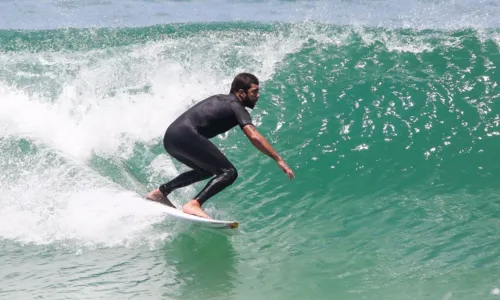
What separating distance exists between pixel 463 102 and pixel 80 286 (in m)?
7.20

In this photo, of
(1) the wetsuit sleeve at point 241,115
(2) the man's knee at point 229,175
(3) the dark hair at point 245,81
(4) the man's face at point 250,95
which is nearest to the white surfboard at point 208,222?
(2) the man's knee at point 229,175

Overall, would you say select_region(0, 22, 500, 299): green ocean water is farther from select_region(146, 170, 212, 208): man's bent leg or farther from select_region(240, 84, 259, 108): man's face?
select_region(240, 84, 259, 108): man's face

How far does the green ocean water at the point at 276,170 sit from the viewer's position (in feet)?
21.8

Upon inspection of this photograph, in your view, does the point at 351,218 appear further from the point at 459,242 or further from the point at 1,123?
the point at 1,123

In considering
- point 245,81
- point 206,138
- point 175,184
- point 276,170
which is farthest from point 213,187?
point 276,170

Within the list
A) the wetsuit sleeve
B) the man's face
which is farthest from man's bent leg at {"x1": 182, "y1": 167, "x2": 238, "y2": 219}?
the man's face

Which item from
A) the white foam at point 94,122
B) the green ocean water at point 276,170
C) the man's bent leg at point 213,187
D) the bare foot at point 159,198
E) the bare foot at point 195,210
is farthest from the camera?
the bare foot at point 159,198

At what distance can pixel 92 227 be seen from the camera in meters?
7.89

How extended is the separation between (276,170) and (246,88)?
287 centimetres

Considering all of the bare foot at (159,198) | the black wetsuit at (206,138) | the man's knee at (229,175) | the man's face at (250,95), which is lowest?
the bare foot at (159,198)

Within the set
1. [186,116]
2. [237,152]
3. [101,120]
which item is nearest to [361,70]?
[237,152]

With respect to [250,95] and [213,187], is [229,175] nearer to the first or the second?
[213,187]

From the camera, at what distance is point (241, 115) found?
7.33 meters

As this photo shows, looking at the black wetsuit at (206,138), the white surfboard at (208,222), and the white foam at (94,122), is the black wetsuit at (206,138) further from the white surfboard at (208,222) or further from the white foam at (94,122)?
the white foam at (94,122)
